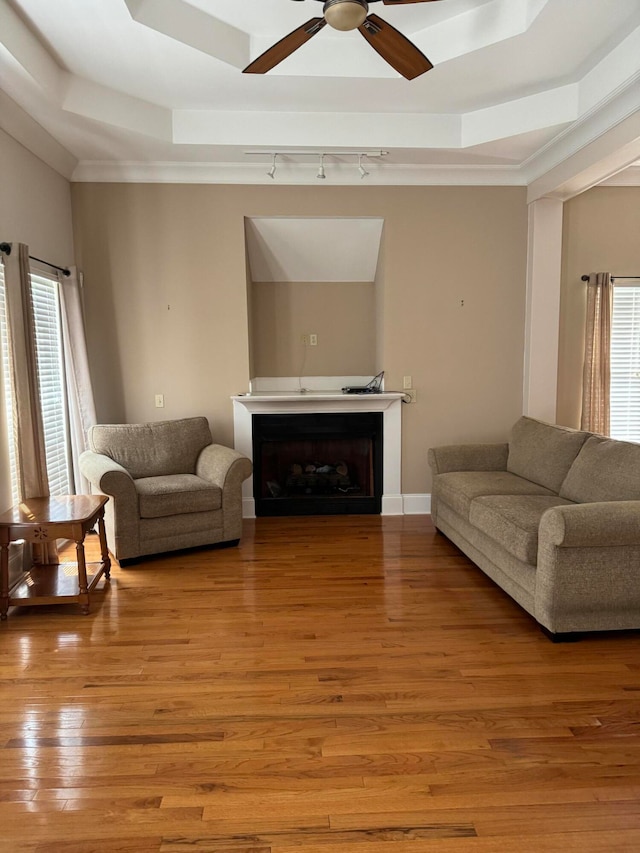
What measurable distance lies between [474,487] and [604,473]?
0.84 metres

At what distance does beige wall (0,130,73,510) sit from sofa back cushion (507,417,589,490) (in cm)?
354

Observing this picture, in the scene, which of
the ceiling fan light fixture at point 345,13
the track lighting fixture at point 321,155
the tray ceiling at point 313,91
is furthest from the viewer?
the track lighting fixture at point 321,155

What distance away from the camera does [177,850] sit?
165 cm

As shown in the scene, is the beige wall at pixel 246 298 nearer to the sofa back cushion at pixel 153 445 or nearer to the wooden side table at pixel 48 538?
the sofa back cushion at pixel 153 445

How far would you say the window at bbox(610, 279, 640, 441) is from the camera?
5141mm

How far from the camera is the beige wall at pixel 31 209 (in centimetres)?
362

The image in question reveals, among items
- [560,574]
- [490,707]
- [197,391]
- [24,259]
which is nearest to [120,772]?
[490,707]

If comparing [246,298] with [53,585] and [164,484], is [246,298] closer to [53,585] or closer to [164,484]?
[164,484]

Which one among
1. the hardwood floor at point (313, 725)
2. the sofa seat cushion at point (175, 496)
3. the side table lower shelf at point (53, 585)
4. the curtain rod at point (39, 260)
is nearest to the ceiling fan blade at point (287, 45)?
the curtain rod at point (39, 260)

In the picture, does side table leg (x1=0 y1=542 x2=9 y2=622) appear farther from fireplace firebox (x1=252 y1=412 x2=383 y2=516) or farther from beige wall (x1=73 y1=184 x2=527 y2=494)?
fireplace firebox (x1=252 y1=412 x2=383 y2=516)

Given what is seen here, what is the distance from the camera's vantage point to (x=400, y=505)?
202 inches

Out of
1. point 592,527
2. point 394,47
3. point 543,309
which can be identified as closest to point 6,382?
point 394,47

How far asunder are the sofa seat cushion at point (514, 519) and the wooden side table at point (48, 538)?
230 centimetres


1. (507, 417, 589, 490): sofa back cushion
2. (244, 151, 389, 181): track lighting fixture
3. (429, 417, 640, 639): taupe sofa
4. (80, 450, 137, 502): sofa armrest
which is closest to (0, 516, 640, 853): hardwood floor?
(429, 417, 640, 639): taupe sofa
